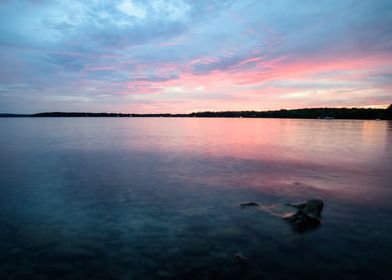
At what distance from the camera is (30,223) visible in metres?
7.70

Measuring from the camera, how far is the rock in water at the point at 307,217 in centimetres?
767

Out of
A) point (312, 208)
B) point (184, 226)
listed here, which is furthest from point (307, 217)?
point (184, 226)

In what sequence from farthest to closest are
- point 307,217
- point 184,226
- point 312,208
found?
point 312,208
point 307,217
point 184,226

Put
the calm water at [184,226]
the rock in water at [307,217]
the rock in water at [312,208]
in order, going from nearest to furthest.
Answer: the calm water at [184,226], the rock in water at [307,217], the rock in water at [312,208]

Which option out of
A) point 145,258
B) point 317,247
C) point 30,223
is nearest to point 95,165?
point 30,223

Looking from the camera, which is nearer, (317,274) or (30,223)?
(317,274)

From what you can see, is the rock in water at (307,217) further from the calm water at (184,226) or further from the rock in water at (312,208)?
the calm water at (184,226)

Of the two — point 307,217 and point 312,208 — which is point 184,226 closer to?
point 307,217

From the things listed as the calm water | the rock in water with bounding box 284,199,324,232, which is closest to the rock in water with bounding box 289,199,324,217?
the rock in water with bounding box 284,199,324,232

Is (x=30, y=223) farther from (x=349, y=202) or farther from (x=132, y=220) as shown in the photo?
(x=349, y=202)

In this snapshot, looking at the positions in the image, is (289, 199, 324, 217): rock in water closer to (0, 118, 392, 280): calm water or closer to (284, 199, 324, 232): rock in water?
(284, 199, 324, 232): rock in water

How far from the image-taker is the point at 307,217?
7.97m

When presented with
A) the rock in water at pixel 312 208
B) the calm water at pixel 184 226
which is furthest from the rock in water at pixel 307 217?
the calm water at pixel 184 226

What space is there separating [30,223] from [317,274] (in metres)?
8.21
